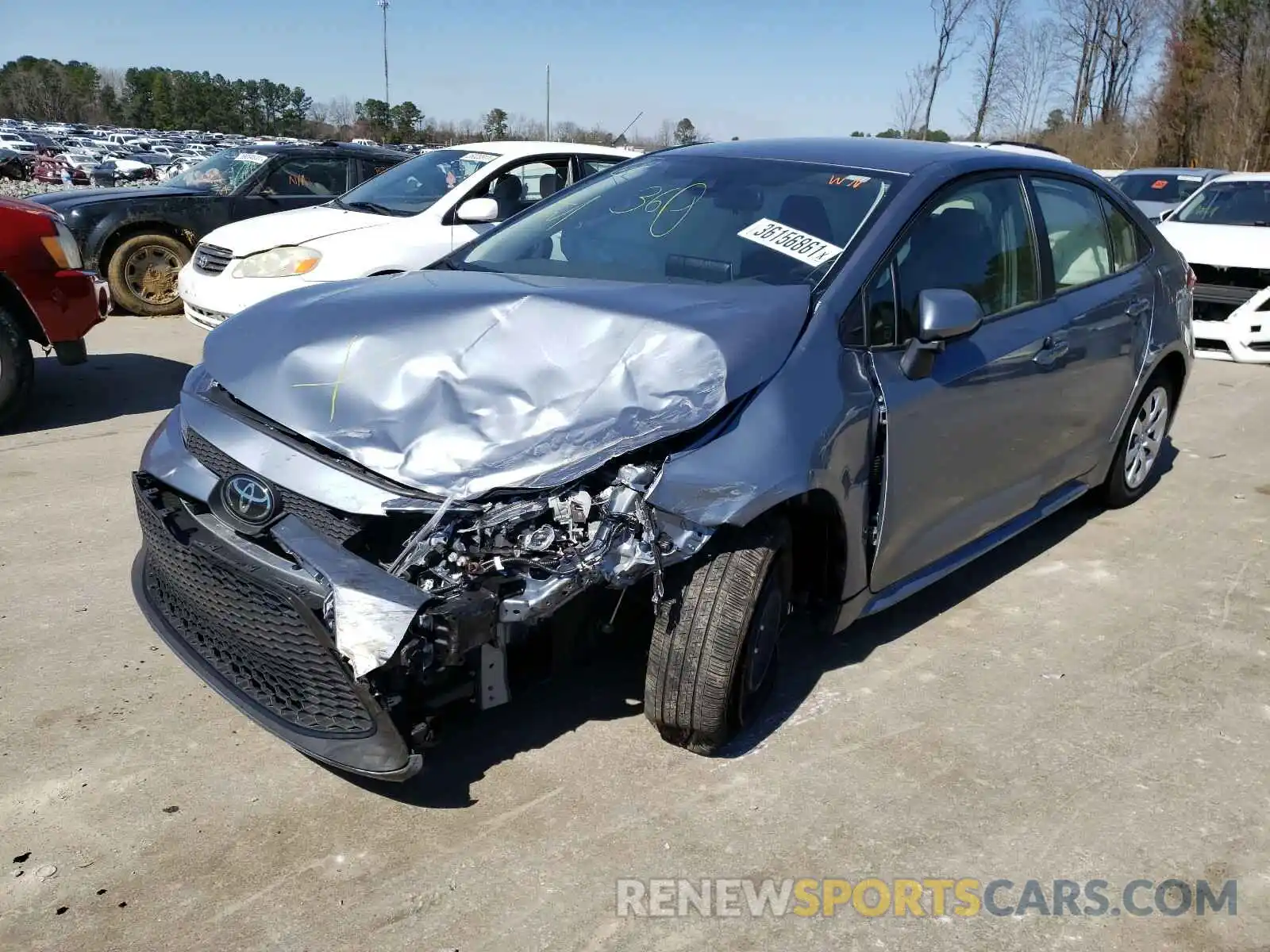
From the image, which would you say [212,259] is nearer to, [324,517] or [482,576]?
[324,517]

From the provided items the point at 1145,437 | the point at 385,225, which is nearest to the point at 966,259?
the point at 1145,437

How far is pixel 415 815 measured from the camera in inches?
112

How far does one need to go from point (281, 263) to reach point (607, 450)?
5.71 metres

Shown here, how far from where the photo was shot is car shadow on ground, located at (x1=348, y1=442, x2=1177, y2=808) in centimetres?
301

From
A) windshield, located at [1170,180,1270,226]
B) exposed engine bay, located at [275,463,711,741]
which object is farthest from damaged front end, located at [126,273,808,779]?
windshield, located at [1170,180,1270,226]

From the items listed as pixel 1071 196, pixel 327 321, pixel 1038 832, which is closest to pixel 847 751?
pixel 1038 832

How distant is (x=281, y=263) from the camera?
769 centimetres

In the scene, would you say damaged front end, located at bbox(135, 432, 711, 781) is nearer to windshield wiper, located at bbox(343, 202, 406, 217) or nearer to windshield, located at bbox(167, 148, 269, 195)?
windshield wiper, located at bbox(343, 202, 406, 217)

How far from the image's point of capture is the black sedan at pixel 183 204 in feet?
31.3

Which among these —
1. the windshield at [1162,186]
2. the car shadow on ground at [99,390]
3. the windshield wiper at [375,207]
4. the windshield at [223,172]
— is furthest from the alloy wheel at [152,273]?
the windshield at [1162,186]

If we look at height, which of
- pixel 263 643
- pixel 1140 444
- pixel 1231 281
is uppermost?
pixel 1231 281

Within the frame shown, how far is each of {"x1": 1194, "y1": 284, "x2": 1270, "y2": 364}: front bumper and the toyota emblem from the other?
918 cm

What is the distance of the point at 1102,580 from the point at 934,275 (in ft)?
6.13

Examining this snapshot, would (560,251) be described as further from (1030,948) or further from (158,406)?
(158,406)
